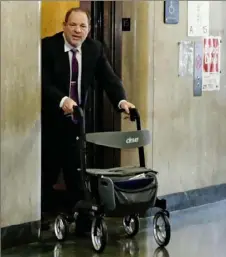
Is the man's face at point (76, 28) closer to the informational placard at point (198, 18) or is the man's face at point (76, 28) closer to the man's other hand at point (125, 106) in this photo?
the man's other hand at point (125, 106)

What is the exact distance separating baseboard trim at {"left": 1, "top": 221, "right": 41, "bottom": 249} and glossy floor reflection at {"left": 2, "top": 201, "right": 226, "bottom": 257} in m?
0.05

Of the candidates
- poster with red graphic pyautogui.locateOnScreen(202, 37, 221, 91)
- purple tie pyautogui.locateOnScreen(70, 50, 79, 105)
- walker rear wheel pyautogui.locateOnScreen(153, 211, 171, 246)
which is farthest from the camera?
poster with red graphic pyautogui.locateOnScreen(202, 37, 221, 91)

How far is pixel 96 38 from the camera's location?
19.7 ft

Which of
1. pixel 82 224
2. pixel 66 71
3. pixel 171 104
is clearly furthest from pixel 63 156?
pixel 171 104

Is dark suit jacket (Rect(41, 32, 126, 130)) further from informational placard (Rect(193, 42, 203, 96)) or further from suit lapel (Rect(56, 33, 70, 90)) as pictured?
informational placard (Rect(193, 42, 203, 96))

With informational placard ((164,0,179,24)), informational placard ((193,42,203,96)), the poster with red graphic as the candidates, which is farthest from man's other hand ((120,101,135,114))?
the poster with red graphic

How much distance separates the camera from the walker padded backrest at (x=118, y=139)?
193 inches

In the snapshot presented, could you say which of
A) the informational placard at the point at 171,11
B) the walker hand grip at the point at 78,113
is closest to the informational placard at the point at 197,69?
the informational placard at the point at 171,11

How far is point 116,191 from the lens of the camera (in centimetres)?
Result: 477

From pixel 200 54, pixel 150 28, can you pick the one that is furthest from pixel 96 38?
pixel 200 54

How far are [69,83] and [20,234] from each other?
118 cm

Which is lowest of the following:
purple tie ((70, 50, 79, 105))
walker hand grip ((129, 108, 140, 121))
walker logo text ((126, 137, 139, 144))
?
walker logo text ((126, 137, 139, 144))

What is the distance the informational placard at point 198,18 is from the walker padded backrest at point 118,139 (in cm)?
166

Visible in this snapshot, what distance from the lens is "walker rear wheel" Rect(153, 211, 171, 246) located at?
501cm
